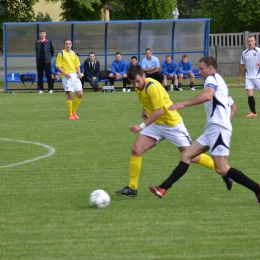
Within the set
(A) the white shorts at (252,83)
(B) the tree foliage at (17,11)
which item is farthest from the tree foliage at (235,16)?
(A) the white shorts at (252,83)

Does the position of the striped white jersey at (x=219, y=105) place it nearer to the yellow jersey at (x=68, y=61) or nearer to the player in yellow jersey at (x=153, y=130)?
the player in yellow jersey at (x=153, y=130)

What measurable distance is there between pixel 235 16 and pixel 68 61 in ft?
134

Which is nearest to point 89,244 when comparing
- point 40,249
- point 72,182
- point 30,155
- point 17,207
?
point 40,249

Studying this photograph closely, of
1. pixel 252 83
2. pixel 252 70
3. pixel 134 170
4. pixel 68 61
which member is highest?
pixel 68 61

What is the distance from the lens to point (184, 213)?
7.94 m

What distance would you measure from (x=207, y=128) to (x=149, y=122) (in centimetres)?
82

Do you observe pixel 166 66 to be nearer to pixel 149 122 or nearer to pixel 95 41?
pixel 95 41

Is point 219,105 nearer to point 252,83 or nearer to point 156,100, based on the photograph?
point 156,100

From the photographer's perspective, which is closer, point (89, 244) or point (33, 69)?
point (89, 244)

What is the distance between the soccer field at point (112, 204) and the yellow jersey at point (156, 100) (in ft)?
3.02

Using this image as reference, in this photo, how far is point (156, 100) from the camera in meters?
8.80

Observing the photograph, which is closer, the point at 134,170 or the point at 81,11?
the point at 134,170

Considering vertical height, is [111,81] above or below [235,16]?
below

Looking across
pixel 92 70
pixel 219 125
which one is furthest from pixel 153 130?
pixel 92 70
